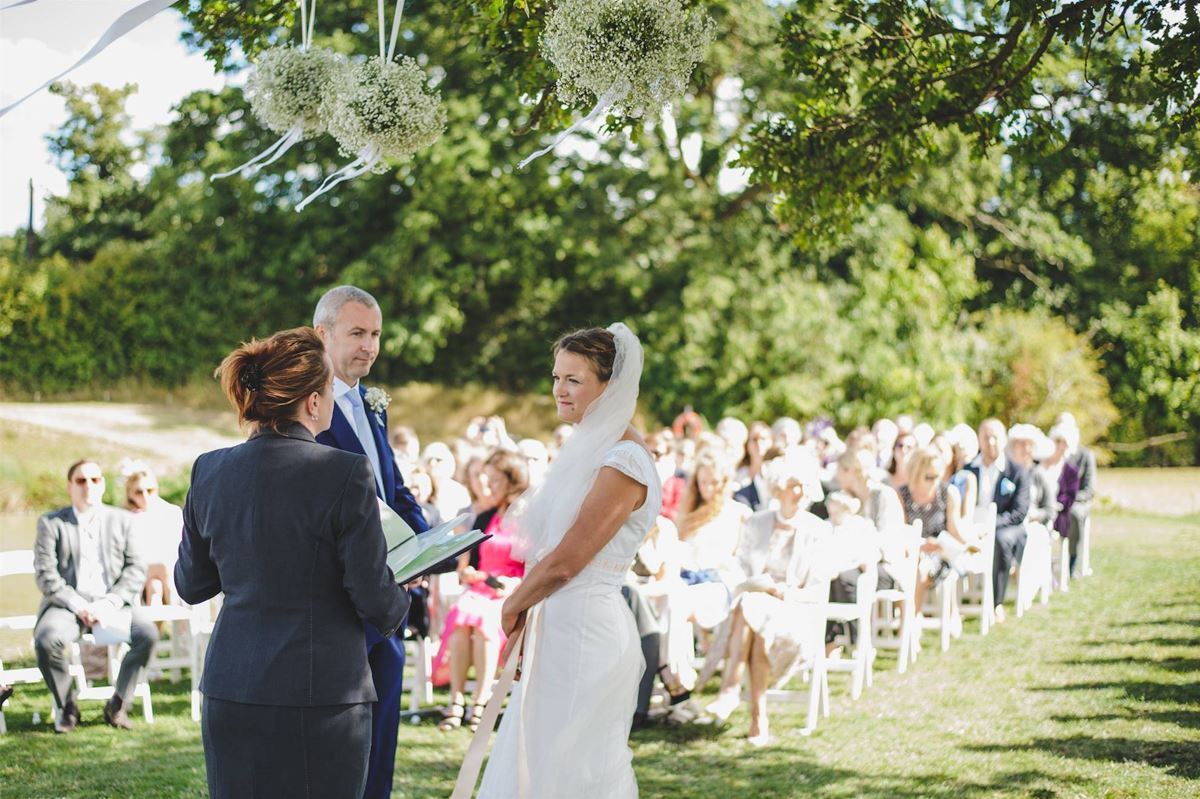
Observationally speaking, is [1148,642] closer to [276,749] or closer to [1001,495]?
[1001,495]

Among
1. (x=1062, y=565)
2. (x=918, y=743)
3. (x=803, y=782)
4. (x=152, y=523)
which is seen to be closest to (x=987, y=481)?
(x=1062, y=565)

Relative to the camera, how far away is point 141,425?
79.9ft

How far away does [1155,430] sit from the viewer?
31672 mm

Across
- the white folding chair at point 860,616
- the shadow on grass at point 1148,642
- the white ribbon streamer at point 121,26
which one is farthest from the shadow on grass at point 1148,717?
the white ribbon streamer at point 121,26

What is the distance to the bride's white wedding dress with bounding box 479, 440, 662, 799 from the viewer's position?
163 inches

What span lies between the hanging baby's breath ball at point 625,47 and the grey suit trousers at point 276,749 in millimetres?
2190

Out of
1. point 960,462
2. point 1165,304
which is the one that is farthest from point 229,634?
point 1165,304

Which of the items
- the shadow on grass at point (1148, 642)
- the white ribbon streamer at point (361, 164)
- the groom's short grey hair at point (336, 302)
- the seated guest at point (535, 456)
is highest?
the white ribbon streamer at point (361, 164)

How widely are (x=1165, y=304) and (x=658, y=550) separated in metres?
26.6

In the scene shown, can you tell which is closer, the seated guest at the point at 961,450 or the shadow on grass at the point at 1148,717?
the shadow on grass at the point at 1148,717

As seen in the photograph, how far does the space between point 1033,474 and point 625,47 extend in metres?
9.66

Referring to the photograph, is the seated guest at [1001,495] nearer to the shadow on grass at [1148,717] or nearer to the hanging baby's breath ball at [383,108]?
the shadow on grass at [1148,717]

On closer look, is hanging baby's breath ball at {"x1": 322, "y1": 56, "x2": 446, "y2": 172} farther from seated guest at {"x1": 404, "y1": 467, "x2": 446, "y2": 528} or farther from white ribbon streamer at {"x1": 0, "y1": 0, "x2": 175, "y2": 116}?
seated guest at {"x1": 404, "y1": 467, "x2": 446, "y2": 528}

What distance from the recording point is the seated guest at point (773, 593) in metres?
7.59
